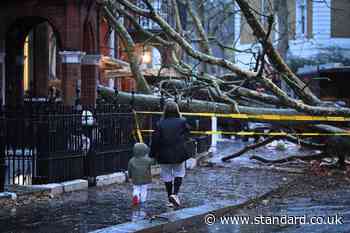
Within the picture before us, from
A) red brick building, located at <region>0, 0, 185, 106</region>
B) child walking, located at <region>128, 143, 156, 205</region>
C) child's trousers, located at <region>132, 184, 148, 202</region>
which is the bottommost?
child's trousers, located at <region>132, 184, 148, 202</region>

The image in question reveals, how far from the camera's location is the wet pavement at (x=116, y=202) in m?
8.91

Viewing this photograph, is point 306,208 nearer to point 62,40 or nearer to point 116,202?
point 116,202

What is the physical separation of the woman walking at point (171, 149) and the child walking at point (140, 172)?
23 centimetres

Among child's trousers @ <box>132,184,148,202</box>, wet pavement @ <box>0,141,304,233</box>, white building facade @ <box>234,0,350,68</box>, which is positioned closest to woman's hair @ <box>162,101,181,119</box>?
child's trousers @ <box>132,184,148,202</box>

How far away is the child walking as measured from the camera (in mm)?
10297

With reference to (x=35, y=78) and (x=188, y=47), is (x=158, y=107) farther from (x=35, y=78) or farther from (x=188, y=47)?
(x=35, y=78)

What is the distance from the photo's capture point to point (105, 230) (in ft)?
27.3

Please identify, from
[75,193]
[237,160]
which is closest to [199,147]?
[237,160]

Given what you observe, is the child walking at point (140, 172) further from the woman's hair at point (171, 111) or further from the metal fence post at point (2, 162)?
the metal fence post at point (2, 162)

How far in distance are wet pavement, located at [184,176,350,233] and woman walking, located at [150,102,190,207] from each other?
0.95 m

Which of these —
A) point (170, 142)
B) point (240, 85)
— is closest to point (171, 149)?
point (170, 142)

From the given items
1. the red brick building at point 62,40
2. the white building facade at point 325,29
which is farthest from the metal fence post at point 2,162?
the white building facade at point 325,29

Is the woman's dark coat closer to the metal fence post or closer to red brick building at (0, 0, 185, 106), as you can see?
the metal fence post

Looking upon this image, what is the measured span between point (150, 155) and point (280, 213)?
2202 mm
